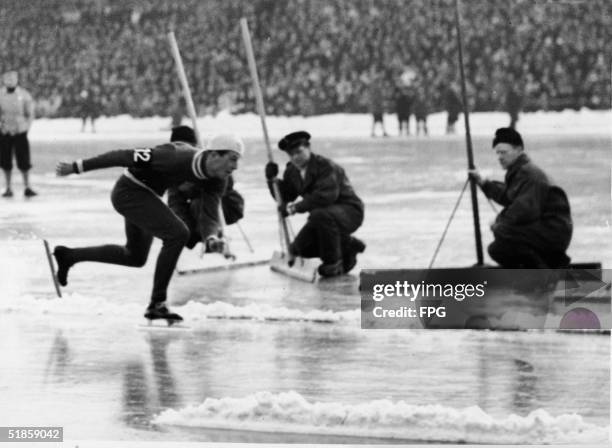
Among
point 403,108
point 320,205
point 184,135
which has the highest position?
point 184,135

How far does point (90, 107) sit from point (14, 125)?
71.4 inches

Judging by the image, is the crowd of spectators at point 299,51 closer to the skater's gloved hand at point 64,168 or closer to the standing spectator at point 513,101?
the standing spectator at point 513,101

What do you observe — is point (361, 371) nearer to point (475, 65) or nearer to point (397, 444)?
point (397, 444)

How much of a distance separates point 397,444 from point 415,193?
21.9 ft

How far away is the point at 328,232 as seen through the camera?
8.80 metres

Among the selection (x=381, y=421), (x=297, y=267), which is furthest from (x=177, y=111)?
(x=381, y=421)

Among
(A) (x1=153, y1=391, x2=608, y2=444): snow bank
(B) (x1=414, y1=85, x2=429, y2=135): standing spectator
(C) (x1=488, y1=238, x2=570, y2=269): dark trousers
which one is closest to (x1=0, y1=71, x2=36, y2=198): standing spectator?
(C) (x1=488, y1=238, x2=570, y2=269): dark trousers

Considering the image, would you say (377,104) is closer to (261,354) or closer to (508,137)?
(508,137)

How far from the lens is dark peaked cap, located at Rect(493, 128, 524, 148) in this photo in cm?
783

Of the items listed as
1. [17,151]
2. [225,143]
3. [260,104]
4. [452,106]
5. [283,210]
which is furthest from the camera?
[452,106]

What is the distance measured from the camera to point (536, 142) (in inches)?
472

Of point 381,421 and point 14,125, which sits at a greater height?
point 14,125

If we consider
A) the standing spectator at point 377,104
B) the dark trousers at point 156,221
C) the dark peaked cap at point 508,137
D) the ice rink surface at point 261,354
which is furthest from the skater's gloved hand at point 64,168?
the standing spectator at point 377,104

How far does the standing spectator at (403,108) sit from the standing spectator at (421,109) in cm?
11
